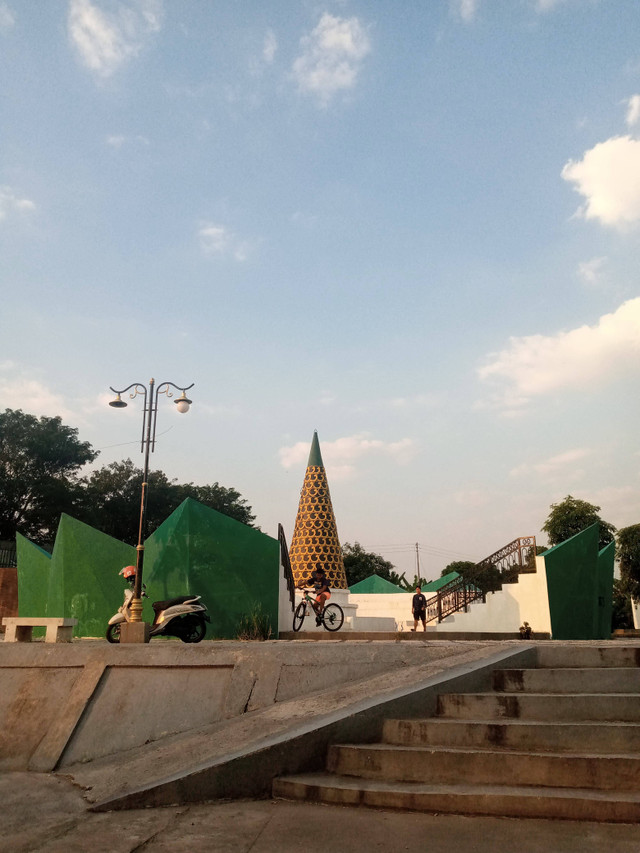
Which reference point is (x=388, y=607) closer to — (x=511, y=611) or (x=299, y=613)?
(x=511, y=611)

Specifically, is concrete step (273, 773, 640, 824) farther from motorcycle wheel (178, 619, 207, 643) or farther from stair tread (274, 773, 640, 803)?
motorcycle wheel (178, 619, 207, 643)

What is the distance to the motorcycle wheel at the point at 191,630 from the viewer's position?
29.6 ft

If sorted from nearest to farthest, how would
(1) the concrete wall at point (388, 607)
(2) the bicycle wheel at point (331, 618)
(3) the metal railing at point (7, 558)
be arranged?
(2) the bicycle wheel at point (331, 618), (1) the concrete wall at point (388, 607), (3) the metal railing at point (7, 558)

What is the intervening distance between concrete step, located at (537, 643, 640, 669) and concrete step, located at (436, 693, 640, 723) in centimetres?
80

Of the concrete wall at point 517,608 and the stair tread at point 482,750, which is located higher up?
the concrete wall at point 517,608

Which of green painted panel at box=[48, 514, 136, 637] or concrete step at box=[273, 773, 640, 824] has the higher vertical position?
green painted panel at box=[48, 514, 136, 637]

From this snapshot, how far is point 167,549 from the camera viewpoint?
12.3m

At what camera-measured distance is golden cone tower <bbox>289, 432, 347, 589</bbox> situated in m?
23.7

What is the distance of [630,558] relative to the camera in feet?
109

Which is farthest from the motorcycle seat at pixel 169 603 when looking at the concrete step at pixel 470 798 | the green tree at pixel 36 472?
the green tree at pixel 36 472

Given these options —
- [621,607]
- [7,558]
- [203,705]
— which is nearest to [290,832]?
[203,705]

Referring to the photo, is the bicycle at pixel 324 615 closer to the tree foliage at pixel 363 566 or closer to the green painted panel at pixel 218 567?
the green painted panel at pixel 218 567

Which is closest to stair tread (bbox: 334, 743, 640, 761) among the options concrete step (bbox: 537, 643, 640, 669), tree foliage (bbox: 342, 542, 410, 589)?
concrete step (bbox: 537, 643, 640, 669)

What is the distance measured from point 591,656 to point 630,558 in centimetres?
3181
